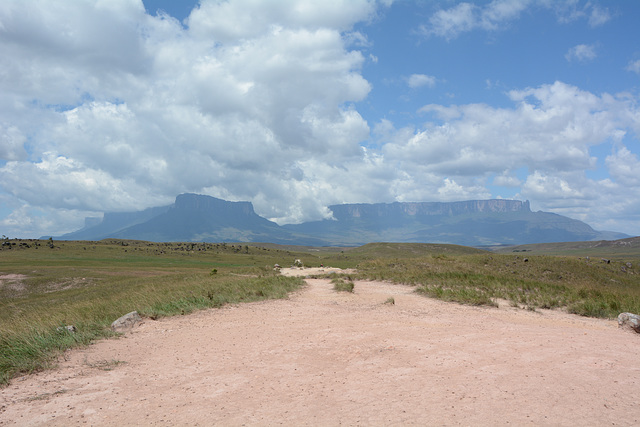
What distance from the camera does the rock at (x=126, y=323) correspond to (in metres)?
12.8

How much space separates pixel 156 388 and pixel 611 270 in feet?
140

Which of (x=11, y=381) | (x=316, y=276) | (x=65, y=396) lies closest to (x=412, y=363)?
(x=65, y=396)

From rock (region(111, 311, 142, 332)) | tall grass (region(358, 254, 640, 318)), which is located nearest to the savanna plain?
tall grass (region(358, 254, 640, 318))

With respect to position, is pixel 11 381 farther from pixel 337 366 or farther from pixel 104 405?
pixel 337 366

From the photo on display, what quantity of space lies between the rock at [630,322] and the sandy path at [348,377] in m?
0.49

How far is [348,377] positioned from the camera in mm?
7859

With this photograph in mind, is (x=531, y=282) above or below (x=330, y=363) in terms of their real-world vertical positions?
below

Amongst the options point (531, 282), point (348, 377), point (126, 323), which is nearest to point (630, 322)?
point (348, 377)

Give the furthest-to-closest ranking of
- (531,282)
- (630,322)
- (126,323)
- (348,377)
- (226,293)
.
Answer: (531,282) → (226,293) → (126,323) → (630,322) → (348,377)

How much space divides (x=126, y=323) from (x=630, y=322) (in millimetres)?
16712

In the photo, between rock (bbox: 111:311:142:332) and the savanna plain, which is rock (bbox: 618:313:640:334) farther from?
rock (bbox: 111:311:142:332)

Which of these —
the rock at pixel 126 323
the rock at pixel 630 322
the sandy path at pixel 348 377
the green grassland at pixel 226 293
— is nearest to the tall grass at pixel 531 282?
the green grassland at pixel 226 293

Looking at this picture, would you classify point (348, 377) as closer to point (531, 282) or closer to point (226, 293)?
point (226, 293)

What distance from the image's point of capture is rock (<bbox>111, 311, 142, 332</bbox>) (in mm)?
12766
